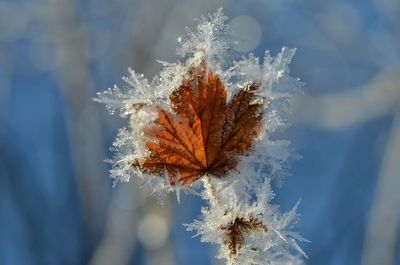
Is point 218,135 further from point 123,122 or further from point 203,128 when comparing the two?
point 123,122

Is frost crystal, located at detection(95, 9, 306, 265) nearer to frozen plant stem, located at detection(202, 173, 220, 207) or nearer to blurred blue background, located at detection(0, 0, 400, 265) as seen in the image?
frozen plant stem, located at detection(202, 173, 220, 207)

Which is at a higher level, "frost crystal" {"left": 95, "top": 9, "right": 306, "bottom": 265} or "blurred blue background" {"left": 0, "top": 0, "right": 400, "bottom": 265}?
"blurred blue background" {"left": 0, "top": 0, "right": 400, "bottom": 265}

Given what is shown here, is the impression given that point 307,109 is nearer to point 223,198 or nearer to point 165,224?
point 165,224

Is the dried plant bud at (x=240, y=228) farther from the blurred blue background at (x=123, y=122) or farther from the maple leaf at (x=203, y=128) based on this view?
the blurred blue background at (x=123, y=122)

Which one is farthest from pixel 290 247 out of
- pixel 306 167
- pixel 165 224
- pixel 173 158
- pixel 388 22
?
pixel 306 167

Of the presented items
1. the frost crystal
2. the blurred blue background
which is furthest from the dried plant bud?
the blurred blue background

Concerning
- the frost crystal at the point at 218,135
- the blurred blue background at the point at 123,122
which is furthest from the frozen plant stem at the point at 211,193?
the blurred blue background at the point at 123,122
